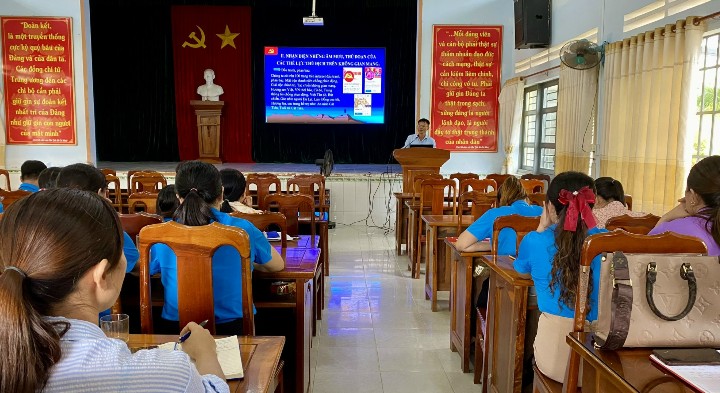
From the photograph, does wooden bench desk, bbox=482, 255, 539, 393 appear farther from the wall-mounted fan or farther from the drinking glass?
the wall-mounted fan

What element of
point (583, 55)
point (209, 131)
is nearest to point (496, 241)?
point (583, 55)

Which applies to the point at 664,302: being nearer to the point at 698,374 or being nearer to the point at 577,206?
the point at 698,374

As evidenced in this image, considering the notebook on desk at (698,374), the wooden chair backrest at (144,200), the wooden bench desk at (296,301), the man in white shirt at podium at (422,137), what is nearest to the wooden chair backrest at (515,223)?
the wooden bench desk at (296,301)

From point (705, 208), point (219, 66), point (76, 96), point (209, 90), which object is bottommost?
point (705, 208)

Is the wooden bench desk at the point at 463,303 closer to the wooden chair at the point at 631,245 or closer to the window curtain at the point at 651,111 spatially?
the wooden chair at the point at 631,245

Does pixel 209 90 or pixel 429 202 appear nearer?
pixel 429 202

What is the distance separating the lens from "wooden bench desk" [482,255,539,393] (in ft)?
6.80

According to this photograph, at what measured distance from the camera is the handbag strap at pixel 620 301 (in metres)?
1.24

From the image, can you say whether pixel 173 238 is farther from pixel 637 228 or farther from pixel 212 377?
pixel 637 228

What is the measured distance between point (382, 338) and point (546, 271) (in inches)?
69.4

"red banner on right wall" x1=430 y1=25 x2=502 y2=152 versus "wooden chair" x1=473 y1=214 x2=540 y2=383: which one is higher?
"red banner on right wall" x1=430 y1=25 x2=502 y2=152

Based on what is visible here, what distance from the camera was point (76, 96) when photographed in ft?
24.9

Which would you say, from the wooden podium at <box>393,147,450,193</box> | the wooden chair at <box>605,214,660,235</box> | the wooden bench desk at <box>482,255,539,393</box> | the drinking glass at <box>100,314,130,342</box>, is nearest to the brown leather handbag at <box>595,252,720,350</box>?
the wooden bench desk at <box>482,255,539,393</box>

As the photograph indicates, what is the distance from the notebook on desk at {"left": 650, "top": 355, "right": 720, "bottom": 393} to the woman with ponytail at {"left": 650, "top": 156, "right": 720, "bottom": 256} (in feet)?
2.66
